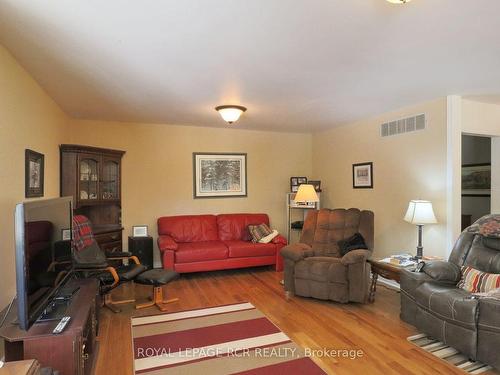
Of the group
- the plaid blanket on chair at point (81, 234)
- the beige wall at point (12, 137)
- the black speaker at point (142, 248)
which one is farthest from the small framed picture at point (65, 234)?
the black speaker at point (142, 248)

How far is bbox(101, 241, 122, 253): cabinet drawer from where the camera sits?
4.27m

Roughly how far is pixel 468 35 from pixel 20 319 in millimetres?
3213

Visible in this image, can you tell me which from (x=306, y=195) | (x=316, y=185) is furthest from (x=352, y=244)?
(x=316, y=185)

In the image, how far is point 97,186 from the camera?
14.6ft

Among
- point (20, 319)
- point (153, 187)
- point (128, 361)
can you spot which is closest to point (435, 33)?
point (20, 319)

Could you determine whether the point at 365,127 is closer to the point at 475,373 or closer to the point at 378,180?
the point at 378,180

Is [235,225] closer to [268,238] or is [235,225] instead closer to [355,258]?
[268,238]

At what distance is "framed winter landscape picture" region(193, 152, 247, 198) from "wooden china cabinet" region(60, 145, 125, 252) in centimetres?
125

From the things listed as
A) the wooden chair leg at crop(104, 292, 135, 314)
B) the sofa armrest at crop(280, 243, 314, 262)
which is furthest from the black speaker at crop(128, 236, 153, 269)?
the sofa armrest at crop(280, 243, 314, 262)

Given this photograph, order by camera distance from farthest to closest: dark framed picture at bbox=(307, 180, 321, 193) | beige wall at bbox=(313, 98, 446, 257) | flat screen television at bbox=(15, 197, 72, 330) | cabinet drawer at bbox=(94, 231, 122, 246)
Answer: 1. dark framed picture at bbox=(307, 180, 321, 193)
2. cabinet drawer at bbox=(94, 231, 122, 246)
3. beige wall at bbox=(313, 98, 446, 257)
4. flat screen television at bbox=(15, 197, 72, 330)

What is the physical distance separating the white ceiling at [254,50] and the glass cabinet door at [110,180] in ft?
3.33

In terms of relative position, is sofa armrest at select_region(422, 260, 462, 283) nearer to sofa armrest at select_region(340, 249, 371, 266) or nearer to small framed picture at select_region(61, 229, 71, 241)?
sofa armrest at select_region(340, 249, 371, 266)

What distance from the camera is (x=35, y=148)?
9.82 feet

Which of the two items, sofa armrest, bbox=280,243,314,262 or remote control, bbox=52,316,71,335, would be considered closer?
remote control, bbox=52,316,71,335
